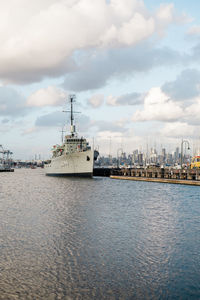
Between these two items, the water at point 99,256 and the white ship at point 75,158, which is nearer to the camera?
the water at point 99,256

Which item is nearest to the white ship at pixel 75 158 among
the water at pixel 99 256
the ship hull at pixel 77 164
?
the ship hull at pixel 77 164

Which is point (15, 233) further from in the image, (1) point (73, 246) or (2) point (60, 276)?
(2) point (60, 276)

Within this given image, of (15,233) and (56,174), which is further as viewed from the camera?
(56,174)

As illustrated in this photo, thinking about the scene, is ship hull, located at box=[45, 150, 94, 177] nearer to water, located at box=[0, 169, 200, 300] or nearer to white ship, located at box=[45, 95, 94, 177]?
white ship, located at box=[45, 95, 94, 177]

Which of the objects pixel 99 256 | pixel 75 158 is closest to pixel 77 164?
pixel 75 158

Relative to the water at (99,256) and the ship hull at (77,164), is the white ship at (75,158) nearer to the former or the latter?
the ship hull at (77,164)

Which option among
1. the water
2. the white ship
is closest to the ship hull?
the white ship

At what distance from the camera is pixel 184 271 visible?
13148 millimetres

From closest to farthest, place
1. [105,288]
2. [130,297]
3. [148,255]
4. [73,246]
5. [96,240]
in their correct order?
[130,297] → [105,288] → [148,255] → [73,246] → [96,240]

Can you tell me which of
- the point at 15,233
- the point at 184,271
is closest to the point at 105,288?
the point at 184,271

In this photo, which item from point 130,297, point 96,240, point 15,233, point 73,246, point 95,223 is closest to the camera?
point 130,297

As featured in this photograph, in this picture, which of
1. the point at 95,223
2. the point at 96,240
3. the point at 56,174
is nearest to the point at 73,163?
the point at 56,174

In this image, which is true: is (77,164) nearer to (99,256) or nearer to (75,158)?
(75,158)

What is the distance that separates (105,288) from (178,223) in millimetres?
13438
